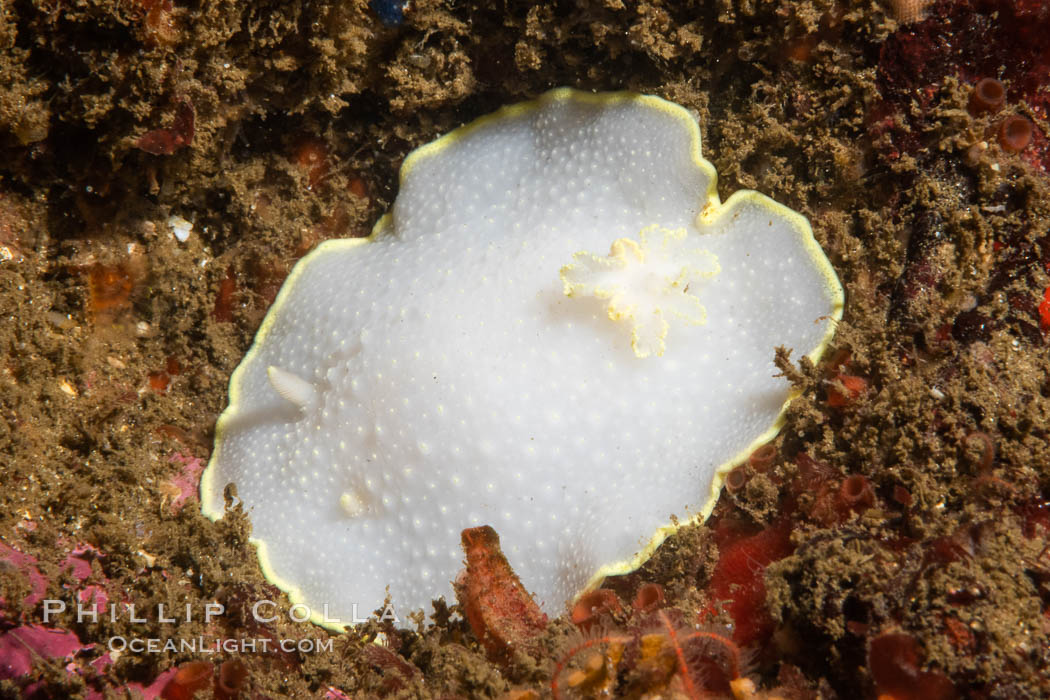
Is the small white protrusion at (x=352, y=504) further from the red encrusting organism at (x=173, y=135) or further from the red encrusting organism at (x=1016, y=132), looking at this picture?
the red encrusting organism at (x=1016, y=132)

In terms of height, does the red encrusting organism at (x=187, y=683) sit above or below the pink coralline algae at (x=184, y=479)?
below

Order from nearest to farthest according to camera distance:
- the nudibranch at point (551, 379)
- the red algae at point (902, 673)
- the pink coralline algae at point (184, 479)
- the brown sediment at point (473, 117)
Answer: the red algae at point (902, 673), the brown sediment at point (473, 117), the nudibranch at point (551, 379), the pink coralline algae at point (184, 479)

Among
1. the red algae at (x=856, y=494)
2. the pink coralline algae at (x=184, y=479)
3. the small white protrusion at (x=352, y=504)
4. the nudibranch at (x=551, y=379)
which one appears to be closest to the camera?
the red algae at (x=856, y=494)

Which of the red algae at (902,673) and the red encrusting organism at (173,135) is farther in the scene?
the red encrusting organism at (173,135)

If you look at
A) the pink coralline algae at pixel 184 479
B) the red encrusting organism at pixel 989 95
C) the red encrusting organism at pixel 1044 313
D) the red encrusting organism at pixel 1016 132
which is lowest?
the pink coralline algae at pixel 184 479

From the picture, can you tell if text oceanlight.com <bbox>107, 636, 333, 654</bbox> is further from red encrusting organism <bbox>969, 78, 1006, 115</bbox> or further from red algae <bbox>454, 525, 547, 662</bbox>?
red encrusting organism <bbox>969, 78, 1006, 115</bbox>

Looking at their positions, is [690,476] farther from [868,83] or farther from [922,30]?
[922,30]

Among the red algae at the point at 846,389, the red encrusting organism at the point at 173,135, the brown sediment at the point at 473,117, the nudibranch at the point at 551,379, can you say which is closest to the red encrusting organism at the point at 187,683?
the brown sediment at the point at 473,117

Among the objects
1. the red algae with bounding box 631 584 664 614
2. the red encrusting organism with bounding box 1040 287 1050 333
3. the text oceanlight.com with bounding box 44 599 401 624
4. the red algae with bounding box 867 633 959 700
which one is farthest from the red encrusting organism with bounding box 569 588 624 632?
the red encrusting organism with bounding box 1040 287 1050 333
